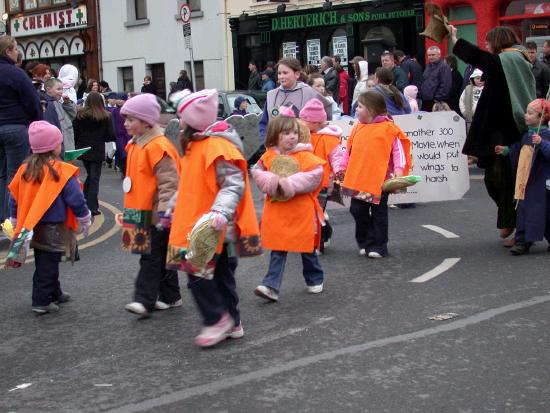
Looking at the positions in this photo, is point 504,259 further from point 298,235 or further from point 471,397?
point 471,397

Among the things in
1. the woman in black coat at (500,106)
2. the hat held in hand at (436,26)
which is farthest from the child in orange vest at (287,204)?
the woman in black coat at (500,106)

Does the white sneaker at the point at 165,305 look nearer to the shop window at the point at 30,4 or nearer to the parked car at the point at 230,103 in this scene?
the parked car at the point at 230,103

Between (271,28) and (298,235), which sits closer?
(298,235)

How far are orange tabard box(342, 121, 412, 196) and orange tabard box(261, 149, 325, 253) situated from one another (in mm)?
1576

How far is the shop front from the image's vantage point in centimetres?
3844

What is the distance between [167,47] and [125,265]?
86.0 feet

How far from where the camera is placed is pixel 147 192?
6918 mm

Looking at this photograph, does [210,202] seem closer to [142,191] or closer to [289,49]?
[142,191]

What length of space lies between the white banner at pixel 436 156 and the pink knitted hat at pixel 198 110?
4.71 meters

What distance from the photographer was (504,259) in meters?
8.81

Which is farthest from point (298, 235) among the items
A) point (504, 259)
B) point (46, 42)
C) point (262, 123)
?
point (46, 42)

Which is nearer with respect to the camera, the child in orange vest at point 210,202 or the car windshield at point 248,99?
the child in orange vest at point 210,202

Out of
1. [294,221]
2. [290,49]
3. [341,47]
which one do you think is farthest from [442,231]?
[290,49]

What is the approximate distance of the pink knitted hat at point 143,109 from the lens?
6.97 m
